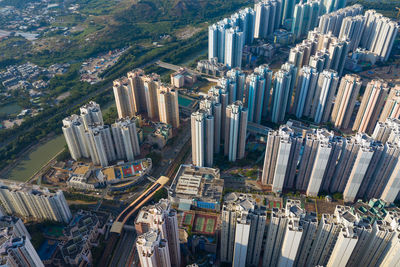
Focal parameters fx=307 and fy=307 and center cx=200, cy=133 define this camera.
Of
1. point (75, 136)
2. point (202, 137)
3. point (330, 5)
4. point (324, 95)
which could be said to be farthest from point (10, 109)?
point (330, 5)

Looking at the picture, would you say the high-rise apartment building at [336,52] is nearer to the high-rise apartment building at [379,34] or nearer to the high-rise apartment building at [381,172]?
the high-rise apartment building at [379,34]

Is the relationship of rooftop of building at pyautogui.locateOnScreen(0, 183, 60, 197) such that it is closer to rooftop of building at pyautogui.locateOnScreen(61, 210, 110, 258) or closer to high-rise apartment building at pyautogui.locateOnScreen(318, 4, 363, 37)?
rooftop of building at pyautogui.locateOnScreen(61, 210, 110, 258)

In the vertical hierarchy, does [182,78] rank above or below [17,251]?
below

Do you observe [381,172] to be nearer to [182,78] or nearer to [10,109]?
[182,78]

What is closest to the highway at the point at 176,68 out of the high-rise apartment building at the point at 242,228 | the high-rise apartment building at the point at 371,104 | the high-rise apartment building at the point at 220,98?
the high-rise apartment building at the point at 220,98

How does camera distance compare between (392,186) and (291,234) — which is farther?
(392,186)

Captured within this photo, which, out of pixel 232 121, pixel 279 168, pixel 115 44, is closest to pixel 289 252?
pixel 279 168
